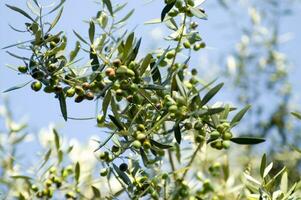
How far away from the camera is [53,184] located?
103 inches

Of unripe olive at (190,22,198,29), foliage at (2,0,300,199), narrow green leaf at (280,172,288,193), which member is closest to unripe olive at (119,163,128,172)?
foliage at (2,0,300,199)

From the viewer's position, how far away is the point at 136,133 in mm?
1850

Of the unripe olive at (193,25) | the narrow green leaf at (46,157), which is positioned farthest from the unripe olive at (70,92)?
the narrow green leaf at (46,157)

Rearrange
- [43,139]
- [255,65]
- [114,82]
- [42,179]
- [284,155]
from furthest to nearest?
[255,65] → [284,155] → [43,139] → [42,179] → [114,82]

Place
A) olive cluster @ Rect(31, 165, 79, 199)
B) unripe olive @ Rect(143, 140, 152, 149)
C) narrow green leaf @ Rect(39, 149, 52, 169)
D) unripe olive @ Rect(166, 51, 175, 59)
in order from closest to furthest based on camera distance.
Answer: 1. unripe olive @ Rect(143, 140, 152, 149)
2. unripe olive @ Rect(166, 51, 175, 59)
3. olive cluster @ Rect(31, 165, 79, 199)
4. narrow green leaf @ Rect(39, 149, 52, 169)

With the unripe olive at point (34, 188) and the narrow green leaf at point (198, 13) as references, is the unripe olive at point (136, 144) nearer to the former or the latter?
the narrow green leaf at point (198, 13)

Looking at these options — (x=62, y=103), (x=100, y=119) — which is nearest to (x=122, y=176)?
(x=100, y=119)

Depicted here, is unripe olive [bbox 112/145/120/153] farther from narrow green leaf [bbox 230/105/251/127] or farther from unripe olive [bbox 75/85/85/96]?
narrow green leaf [bbox 230/105/251/127]

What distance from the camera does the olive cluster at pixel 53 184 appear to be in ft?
8.21

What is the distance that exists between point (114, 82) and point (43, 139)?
248 centimetres

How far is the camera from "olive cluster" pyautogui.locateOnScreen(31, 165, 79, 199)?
2.50m

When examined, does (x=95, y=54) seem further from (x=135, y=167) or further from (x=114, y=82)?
(x=135, y=167)

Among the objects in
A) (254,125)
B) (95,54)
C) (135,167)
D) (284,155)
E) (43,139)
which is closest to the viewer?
(95,54)

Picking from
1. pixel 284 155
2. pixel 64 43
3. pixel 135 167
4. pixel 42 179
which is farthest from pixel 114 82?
pixel 284 155
